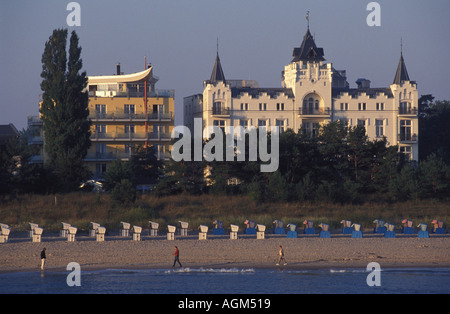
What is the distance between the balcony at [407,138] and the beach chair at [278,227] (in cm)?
3298

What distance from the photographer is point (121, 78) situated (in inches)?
2749

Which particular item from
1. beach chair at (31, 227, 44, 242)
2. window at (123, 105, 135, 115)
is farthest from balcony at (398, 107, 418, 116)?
beach chair at (31, 227, 44, 242)

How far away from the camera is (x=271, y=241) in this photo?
36.1 meters

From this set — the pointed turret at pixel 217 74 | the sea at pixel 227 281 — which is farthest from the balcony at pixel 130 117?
the sea at pixel 227 281

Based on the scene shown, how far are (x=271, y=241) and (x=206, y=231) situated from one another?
10.7ft

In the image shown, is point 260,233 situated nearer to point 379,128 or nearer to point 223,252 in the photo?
point 223,252

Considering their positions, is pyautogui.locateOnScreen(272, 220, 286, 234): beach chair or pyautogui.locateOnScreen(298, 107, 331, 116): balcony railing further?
pyautogui.locateOnScreen(298, 107, 331, 116): balcony railing

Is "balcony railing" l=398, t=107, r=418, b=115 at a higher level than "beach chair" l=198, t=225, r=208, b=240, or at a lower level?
higher

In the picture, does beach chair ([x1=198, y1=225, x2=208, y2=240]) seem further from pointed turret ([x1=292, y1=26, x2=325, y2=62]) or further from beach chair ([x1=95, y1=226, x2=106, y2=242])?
pointed turret ([x1=292, y1=26, x2=325, y2=62])

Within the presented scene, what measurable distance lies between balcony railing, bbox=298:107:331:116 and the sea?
3896cm

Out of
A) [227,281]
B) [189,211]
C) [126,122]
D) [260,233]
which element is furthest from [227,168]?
[227,281]

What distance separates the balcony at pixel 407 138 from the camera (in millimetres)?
69750

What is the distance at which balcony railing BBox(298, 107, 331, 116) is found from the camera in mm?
69062
